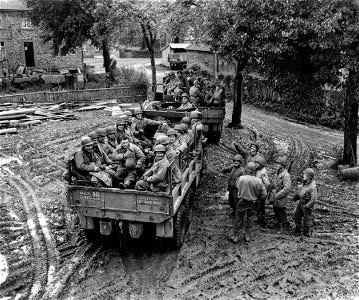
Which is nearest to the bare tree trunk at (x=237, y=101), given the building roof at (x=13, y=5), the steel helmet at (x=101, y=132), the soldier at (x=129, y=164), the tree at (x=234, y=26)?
the tree at (x=234, y=26)

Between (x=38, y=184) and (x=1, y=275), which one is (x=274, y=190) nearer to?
(x=1, y=275)

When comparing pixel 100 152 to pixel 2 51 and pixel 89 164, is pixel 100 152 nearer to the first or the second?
pixel 89 164

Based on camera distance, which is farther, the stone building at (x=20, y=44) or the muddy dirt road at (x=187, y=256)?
the stone building at (x=20, y=44)

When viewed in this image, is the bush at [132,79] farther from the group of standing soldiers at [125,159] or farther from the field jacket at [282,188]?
the field jacket at [282,188]

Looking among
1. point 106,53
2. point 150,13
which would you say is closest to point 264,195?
point 150,13

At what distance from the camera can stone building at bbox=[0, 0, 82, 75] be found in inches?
1240

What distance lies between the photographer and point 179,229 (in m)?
8.61

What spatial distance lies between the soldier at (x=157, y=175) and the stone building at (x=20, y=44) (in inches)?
1012

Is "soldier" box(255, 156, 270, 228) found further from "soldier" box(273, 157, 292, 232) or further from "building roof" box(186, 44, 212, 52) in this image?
"building roof" box(186, 44, 212, 52)

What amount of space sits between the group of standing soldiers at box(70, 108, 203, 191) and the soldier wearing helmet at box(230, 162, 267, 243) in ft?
4.28

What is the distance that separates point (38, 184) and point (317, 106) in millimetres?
8007

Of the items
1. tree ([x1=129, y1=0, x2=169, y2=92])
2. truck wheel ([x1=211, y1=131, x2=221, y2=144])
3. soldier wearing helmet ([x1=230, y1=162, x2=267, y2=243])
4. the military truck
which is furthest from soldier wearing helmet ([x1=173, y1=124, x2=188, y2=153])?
tree ([x1=129, y1=0, x2=169, y2=92])

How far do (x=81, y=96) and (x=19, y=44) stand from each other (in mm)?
10599

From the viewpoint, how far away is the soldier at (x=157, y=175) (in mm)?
7836
